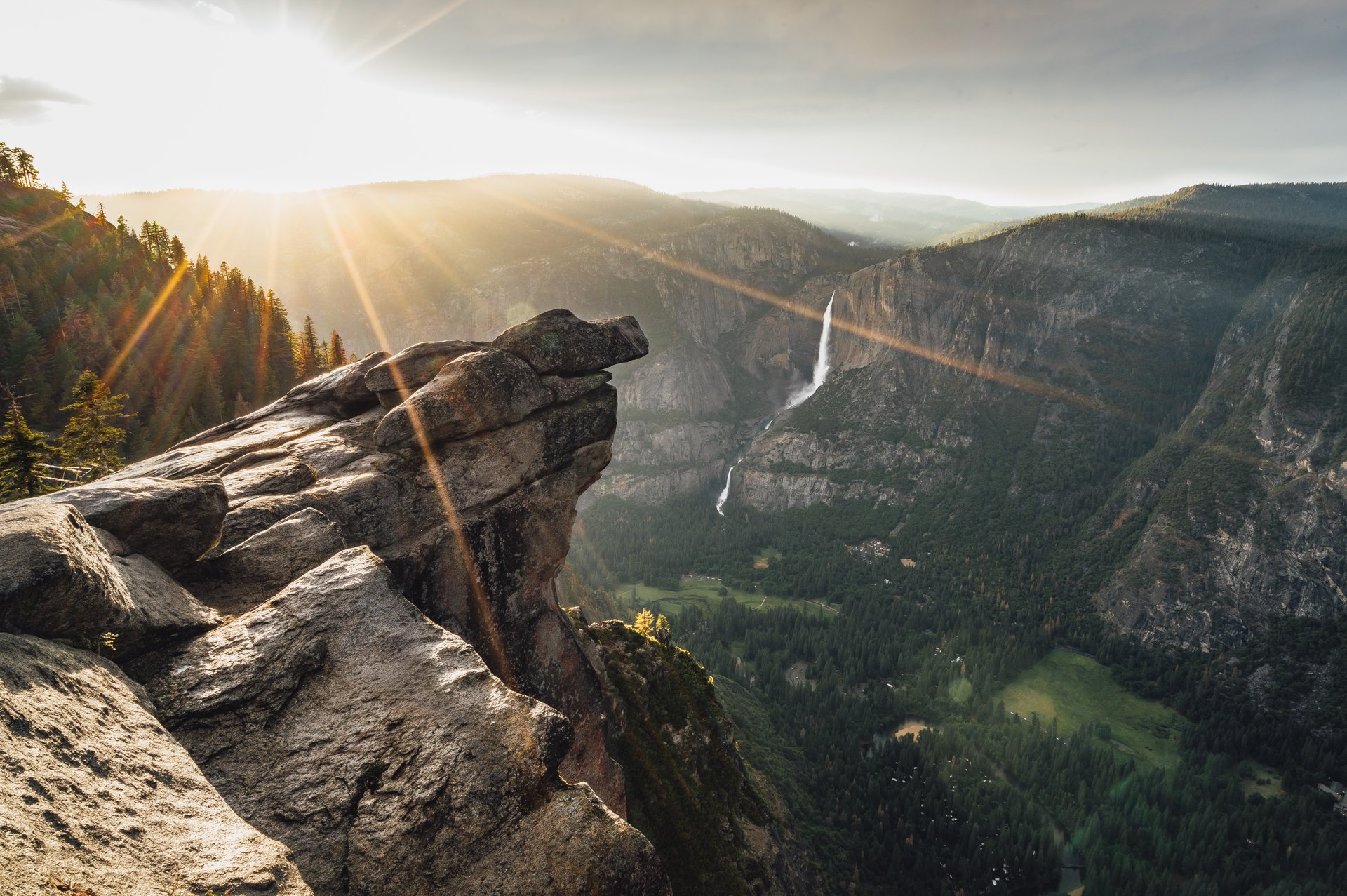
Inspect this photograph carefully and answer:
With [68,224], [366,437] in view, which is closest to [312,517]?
[366,437]

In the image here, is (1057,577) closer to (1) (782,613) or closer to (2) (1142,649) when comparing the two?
(2) (1142,649)

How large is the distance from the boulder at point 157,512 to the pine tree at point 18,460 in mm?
28295

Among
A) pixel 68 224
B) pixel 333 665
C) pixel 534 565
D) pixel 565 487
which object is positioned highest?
pixel 68 224

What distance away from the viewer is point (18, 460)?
4072cm

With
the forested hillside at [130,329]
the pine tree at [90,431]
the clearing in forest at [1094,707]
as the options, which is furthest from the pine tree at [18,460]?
the clearing in forest at [1094,707]

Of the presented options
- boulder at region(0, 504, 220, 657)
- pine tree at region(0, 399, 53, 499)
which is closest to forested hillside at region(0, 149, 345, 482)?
pine tree at region(0, 399, 53, 499)

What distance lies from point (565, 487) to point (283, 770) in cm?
2402

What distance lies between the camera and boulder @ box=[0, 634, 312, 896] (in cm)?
906

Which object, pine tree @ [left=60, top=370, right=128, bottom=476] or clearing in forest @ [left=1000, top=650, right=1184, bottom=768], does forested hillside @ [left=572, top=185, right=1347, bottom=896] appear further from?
pine tree @ [left=60, top=370, right=128, bottom=476]

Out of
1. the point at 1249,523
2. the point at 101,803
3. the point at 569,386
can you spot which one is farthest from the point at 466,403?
the point at 1249,523

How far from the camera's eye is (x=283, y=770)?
1396 centimetres

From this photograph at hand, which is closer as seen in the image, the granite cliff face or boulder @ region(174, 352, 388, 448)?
the granite cliff face

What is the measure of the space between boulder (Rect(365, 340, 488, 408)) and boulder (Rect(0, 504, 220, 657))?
2067 centimetres

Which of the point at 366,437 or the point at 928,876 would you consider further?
the point at 928,876
